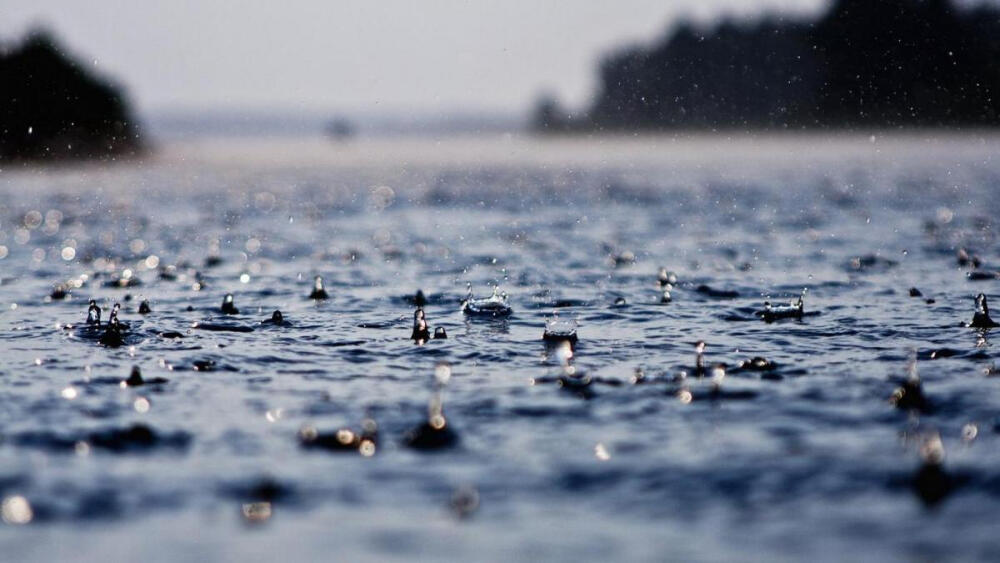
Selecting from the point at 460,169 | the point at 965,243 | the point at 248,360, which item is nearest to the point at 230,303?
the point at 248,360

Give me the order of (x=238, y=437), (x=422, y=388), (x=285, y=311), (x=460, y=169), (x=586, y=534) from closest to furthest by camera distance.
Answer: (x=586, y=534) < (x=238, y=437) < (x=422, y=388) < (x=285, y=311) < (x=460, y=169)

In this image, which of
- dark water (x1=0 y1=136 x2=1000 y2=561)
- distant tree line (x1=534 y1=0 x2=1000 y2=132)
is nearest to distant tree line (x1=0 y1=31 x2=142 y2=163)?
dark water (x1=0 y1=136 x2=1000 y2=561)

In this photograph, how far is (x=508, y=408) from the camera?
967 cm

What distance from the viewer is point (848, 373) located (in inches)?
426

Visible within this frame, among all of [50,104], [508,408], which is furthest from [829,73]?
[508,408]

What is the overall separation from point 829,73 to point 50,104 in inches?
4002

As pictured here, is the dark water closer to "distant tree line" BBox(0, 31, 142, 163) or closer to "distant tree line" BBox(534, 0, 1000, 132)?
"distant tree line" BBox(0, 31, 142, 163)

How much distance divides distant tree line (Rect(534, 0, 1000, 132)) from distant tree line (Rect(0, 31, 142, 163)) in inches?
3295

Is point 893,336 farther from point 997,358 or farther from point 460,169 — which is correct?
point 460,169

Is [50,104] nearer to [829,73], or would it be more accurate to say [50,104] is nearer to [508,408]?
[508,408]

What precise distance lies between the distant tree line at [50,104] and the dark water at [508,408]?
4232 centimetres

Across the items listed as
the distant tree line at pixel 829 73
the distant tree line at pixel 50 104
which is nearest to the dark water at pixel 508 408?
the distant tree line at pixel 50 104

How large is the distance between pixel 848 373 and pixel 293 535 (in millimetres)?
6052

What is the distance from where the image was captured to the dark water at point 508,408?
6.81m
